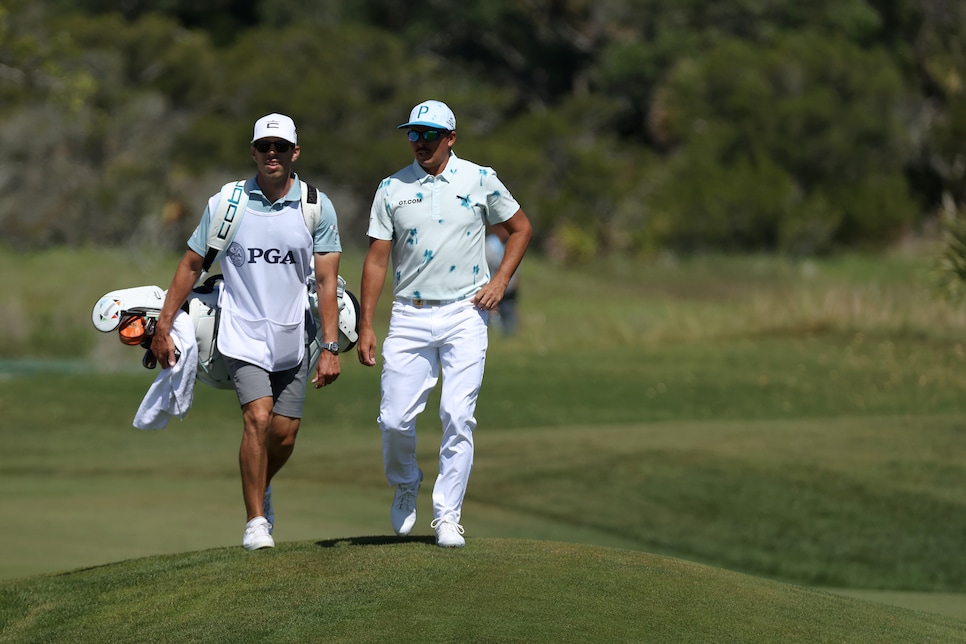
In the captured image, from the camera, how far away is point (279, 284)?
7711 millimetres

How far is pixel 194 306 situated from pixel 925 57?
45485 millimetres

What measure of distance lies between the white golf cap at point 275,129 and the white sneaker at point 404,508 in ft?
5.84

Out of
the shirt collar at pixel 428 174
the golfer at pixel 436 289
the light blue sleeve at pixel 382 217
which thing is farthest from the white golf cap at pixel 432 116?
the light blue sleeve at pixel 382 217

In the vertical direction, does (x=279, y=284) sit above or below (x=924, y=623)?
above

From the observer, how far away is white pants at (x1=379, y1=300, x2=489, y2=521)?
769cm

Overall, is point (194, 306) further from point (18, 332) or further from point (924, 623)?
point (18, 332)

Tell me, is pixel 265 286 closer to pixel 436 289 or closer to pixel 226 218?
pixel 226 218

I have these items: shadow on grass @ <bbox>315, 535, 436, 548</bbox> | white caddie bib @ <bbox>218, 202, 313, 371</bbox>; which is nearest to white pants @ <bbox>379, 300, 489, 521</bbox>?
shadow on grass @ <bbox>315, 535, 436, 548</bbox>

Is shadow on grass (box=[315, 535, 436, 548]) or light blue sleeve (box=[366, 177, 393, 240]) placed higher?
light blue sleeve (box=[366, 177, 393, 240])

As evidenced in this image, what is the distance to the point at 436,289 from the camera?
768 centimetres

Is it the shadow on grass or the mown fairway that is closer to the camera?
the shadow on grass

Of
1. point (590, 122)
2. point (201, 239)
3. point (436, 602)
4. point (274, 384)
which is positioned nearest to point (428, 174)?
point (201, 239)

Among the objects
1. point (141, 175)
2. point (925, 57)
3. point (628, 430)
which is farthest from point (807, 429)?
point (925, 57)

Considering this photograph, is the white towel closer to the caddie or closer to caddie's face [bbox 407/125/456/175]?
the caddie
